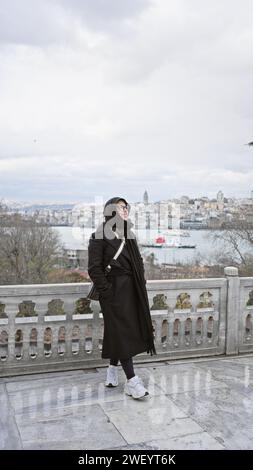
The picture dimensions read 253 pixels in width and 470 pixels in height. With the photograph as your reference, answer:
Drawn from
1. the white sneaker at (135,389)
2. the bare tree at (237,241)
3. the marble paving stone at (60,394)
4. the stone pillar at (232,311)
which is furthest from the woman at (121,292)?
the bare tree at (237,241)

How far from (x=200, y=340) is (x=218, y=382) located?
0.86 m

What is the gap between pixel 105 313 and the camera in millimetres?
3824

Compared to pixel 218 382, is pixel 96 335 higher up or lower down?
higher up

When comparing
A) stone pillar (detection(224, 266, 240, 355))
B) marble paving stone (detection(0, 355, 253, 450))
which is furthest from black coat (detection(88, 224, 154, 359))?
stone pillar (detection(224, 266, 240, 355))

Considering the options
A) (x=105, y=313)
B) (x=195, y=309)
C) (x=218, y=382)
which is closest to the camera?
(x=105, y=313)

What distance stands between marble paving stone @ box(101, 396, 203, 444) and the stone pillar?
5.28 ft

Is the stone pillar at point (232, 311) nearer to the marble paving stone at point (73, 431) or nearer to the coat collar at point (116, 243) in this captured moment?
the coat collar at point (116, 243)

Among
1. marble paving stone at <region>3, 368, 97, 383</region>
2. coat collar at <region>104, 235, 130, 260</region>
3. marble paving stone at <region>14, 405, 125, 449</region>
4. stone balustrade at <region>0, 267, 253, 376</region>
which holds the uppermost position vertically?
coat collar at <region>104, 235, 130, 260</region>

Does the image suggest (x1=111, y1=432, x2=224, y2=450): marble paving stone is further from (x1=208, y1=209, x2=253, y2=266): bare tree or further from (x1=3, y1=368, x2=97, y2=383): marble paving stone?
(x1=208, y1=209, x2=253, y2=266): bare tree

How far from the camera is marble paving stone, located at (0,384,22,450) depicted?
289 cm

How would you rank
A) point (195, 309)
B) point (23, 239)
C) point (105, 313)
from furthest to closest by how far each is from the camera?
point (23, 239) → point (195, 309) → point (105, 313)

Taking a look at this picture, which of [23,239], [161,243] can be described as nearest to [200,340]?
[161,243]

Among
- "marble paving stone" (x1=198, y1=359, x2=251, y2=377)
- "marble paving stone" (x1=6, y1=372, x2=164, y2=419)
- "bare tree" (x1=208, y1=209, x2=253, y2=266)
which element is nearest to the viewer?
"marble paving stone" (x1=6, y1=372, x2=164, y2=419)
